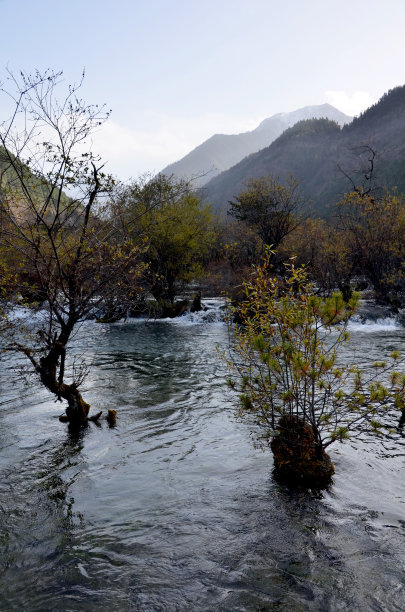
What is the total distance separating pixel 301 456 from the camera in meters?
7.16

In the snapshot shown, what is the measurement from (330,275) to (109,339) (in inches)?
724

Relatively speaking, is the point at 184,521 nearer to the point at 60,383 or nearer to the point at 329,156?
the point at 60,383

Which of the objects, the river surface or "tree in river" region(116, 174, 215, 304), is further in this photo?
"tree in river" region(116, 174, 215, 304)

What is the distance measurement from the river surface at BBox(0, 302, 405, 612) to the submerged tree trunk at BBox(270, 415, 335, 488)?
272 mm

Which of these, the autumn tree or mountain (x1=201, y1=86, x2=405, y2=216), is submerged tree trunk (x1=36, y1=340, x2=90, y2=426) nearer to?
the autumn tree

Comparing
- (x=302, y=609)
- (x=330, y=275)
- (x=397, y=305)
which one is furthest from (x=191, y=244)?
(x=302, y=609)

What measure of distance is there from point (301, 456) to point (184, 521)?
86.0 inches

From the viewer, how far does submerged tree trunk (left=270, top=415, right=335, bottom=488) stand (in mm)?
7145

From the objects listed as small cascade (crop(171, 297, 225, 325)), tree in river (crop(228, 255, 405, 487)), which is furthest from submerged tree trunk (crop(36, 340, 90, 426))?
small cascade (crop(171, 297, 225, 325))

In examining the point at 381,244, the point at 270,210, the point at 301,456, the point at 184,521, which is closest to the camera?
the point at 184,521

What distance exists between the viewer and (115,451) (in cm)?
896

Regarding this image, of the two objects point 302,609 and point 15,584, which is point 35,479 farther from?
point 302,609

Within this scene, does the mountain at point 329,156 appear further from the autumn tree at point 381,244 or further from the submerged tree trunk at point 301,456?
the submerged tree trunk at point 301,456

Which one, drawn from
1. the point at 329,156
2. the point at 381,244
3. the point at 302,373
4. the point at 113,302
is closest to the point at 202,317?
the point at 381,244
